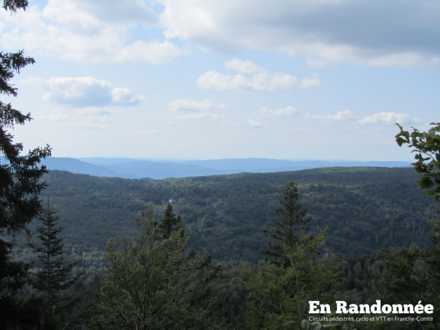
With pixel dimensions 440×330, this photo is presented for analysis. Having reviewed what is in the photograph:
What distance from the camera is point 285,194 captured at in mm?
37094

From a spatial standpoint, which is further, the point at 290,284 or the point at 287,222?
the point at 287,222

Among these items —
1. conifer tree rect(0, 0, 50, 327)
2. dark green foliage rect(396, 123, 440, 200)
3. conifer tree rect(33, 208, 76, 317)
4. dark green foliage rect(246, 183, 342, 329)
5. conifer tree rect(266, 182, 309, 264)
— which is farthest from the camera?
conifer tree rect(266, 182, 309, 264)

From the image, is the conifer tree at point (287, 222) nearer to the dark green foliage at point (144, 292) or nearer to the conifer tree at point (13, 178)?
the dark green foliage at point (144, 292)

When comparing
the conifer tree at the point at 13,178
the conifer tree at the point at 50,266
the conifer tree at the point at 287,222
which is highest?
the conifer tree at the point at 13,178

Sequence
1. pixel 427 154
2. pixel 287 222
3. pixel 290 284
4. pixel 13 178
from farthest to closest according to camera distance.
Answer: pixel 287 222, pixel 290 284, pixel 13 178, pixel 427 154

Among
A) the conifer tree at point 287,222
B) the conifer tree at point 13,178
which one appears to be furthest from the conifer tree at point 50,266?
the conifer tree at point 13,178

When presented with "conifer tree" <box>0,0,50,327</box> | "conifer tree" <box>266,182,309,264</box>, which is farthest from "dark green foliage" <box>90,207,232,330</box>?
"conifer tree" <box>266,182,309,264</box>

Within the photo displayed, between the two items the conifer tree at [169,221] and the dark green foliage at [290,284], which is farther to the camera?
the conifer tree at [169,221]

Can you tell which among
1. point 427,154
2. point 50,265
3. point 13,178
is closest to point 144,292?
Result: point 13,178

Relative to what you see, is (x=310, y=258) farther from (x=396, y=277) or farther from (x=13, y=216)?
(x=396, y=277)

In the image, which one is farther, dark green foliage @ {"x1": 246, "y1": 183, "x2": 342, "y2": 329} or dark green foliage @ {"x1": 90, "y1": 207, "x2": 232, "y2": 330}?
dark green foliage @ {"x1": 246, "y1": 183, "x2": 342, "y2": 329}

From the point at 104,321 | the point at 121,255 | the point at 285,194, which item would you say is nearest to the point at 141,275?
the point at 121,255

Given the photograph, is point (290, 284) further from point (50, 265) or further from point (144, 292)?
point (50, 265)

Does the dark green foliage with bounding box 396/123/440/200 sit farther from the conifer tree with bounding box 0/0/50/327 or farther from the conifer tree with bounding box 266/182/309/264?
the conifer tree with bounding box 266/182/309/264
